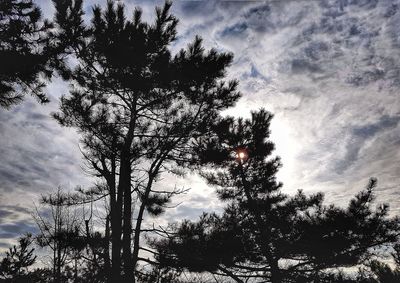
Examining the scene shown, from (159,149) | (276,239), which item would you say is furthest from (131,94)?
(276,239)

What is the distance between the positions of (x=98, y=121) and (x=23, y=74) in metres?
1.76

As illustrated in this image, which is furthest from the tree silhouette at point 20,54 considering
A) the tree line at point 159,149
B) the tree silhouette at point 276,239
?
the tree silhouette at point 276,239

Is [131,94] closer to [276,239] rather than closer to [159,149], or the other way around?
[159,149]

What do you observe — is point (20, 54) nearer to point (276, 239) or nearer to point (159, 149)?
point (159, 149)

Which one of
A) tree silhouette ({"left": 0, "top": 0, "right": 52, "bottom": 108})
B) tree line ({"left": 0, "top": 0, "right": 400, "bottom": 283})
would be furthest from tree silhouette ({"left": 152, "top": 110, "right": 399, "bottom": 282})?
tree silhouette ({"left": 0, "top": 0, "right": 52, "bottom": 108})

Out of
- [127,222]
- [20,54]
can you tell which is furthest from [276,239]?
[20,54]

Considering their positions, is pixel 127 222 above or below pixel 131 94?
below

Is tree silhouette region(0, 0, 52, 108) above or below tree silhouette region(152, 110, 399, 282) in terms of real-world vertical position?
above

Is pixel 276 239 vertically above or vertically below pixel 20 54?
below

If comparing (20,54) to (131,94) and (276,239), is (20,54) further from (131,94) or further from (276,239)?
(276,239)

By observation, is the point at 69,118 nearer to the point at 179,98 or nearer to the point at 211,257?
the point at 179,98

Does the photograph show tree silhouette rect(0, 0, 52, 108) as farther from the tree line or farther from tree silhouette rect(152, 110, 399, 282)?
tree silhouette rect(152, 110, 399, 282)

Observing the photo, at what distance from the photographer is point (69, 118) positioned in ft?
21.0

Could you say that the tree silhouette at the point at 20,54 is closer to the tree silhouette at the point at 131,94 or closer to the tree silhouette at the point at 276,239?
the tree silhouette at the point at 131,94
